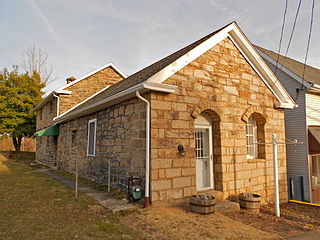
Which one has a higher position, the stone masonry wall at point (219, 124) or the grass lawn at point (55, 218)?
the stone masonry wall at point (219, 124)

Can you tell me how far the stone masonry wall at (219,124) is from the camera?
5797 millimetres

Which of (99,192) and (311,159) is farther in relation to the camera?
(311,159)

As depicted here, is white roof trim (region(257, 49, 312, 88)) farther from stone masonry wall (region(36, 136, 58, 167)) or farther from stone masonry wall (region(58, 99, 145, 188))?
stone masonry wall (region(36, 136, 58, 167))

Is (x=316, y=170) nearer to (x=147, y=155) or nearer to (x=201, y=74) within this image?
(x=201, y=74)

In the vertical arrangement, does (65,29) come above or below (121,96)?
above

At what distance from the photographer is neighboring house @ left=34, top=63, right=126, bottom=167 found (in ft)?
49.3

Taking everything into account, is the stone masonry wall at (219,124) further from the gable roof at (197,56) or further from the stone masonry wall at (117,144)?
the stone masonry wall at (117,144)

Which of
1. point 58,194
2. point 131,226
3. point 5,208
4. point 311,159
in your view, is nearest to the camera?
point 131,226

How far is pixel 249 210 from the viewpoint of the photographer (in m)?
6.26

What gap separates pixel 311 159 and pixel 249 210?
617 centimetres

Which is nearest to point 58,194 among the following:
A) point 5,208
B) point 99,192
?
point 99,192

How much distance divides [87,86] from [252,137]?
11.9 metres

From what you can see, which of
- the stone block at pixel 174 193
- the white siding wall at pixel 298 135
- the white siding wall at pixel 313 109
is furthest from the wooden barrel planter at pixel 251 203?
the white siding wall at pixel 313 109

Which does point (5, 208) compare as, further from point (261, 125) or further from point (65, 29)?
point (65, 29)
